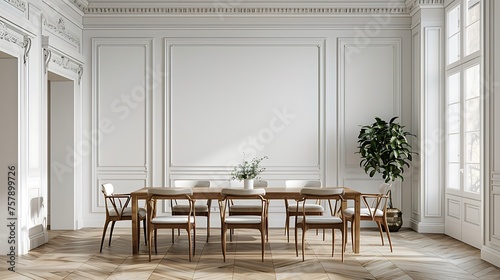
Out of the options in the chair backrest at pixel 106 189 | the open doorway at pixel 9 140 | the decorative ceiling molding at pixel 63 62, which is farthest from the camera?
the decorative ceiling molding at pixel 63 62

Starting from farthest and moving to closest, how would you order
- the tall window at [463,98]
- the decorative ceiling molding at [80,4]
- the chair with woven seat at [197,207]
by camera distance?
the decorative ceiling molding at [80,4] → the chair with woven seat at [197,207] → the tall window at [463,98]

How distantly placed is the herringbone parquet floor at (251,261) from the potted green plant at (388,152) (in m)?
0.82

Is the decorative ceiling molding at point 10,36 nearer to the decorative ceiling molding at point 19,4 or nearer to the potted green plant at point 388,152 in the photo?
the decorative ceiling molding at point 19,4

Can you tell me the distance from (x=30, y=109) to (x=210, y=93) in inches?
117

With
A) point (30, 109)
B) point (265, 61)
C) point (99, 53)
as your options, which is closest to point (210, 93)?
point (265, 61)

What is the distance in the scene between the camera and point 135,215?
6.42m

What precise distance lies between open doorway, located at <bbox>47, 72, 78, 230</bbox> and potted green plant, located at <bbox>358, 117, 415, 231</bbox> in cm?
451

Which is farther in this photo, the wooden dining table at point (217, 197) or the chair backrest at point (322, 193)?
the wooden dining table at point (217, 197)

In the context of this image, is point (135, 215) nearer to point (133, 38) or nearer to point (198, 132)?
point (198, 132)

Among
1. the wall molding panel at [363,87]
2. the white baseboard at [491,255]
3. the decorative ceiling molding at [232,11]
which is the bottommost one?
the white baseboard at [491,255]

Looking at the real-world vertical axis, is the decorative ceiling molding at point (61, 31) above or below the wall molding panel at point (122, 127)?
above

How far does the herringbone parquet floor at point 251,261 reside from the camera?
211 inches

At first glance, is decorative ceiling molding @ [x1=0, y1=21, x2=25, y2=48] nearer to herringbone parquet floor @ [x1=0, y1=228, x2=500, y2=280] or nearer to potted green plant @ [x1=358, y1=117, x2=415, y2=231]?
herringbone parquet floor @ [x1=0, y1=228, x2=500, y2=280]

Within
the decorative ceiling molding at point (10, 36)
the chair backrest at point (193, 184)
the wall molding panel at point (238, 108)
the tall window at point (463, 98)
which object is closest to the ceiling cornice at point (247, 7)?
the wall molding panel at point (238, 108)
